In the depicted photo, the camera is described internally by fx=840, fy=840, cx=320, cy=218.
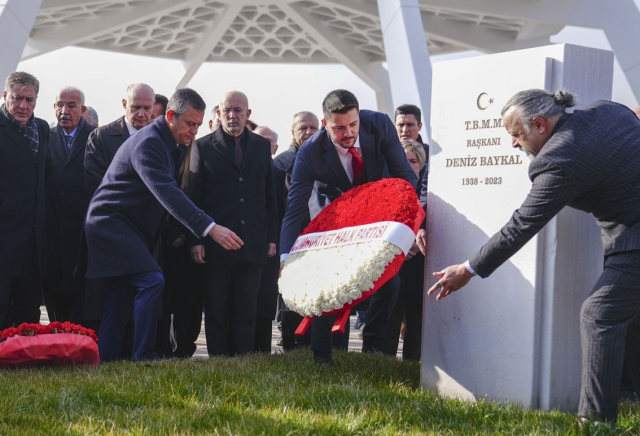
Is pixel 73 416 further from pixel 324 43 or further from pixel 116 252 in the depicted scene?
pixel 324 43

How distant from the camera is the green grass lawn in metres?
3.97

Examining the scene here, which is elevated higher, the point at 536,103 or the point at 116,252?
the point at 536,103

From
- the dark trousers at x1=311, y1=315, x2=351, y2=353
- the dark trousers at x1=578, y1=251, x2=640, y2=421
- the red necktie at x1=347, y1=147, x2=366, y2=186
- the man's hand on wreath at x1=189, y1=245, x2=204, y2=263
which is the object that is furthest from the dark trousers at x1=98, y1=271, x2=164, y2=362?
the dark trousers at x1=578, y1=251, x2=640, y2=421

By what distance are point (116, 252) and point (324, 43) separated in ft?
97.7

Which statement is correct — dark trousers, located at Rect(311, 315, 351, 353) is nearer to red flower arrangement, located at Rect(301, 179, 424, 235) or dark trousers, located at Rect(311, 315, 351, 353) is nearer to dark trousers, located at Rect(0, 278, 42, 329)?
red flower arrangement, located at Rect(301, 179, 424, 235)

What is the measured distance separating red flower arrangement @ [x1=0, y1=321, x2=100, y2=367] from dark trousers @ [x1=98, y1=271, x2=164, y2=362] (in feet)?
1.28

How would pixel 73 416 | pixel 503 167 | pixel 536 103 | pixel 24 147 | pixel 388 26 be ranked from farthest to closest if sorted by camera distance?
pixel 388 26
pixel 24 147
pixel 503 167
pixel 536 103
pixel 73 416

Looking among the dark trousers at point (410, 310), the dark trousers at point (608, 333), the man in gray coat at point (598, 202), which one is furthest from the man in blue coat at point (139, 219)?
the dark trousers at point (608, 333)

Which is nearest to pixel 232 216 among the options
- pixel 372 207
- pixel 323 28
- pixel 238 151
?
pixel 238 151

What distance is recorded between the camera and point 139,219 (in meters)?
6.70

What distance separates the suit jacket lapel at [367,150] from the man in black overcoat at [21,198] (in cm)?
289

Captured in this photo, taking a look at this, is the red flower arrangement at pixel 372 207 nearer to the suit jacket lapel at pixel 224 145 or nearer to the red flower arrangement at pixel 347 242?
the red flower arrangement at pixel 347 242

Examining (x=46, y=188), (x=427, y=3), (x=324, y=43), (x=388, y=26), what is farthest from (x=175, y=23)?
(x=46, y=188)

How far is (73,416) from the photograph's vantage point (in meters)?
4.20
